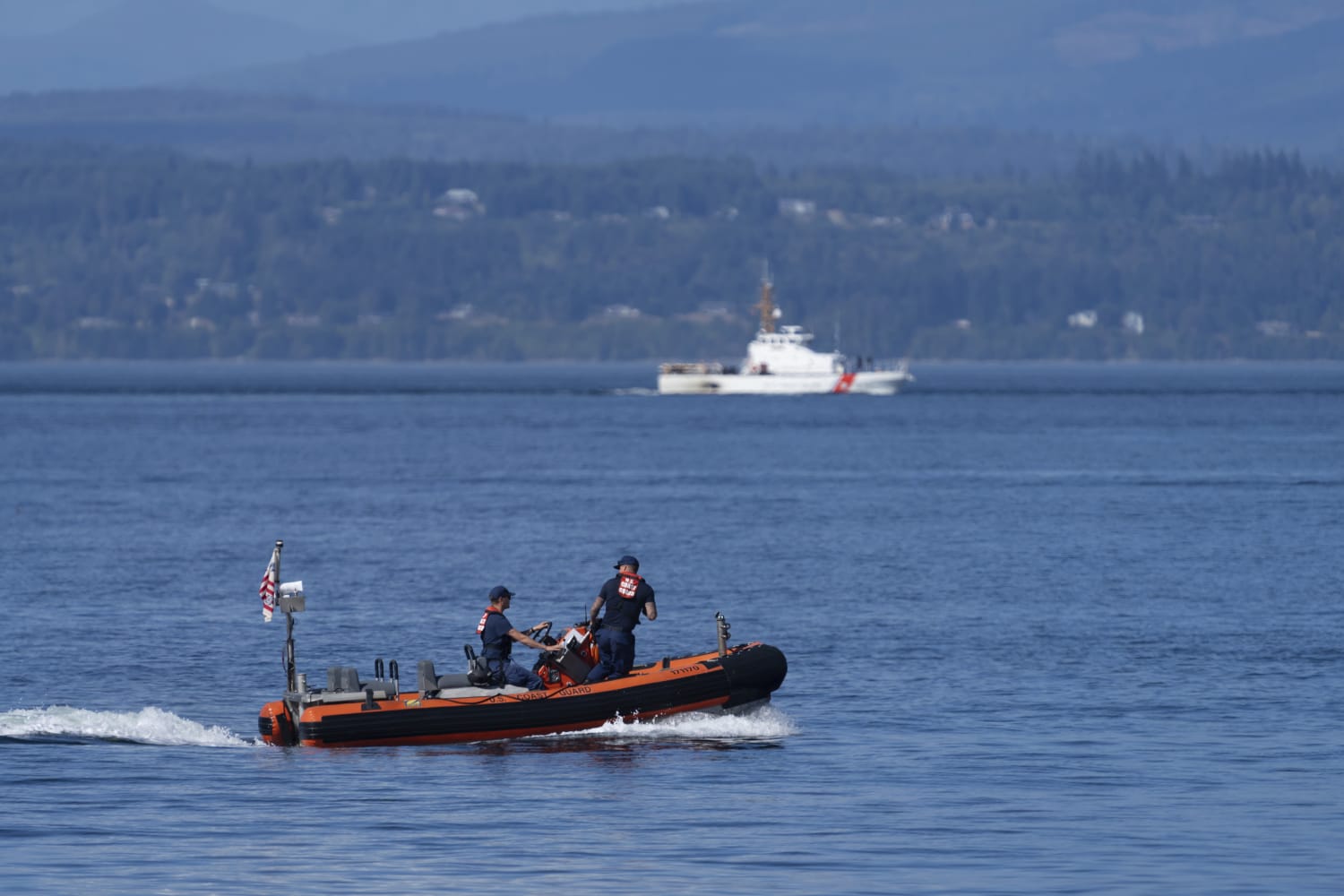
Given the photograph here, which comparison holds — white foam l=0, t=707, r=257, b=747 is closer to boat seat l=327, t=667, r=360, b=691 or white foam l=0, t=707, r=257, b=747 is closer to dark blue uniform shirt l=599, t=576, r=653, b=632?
boat seat l=327, t=667, r=360, b=691

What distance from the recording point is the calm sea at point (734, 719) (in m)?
25.6

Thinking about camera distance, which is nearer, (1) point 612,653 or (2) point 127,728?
(1) point 612,653

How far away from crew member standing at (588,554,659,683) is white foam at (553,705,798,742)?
80cm

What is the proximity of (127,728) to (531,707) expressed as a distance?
19.9ft

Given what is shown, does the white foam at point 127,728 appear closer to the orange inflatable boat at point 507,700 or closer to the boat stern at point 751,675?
the orange inflatable boat at point 507,700

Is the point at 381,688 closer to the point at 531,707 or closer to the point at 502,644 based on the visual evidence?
the point at 502,644

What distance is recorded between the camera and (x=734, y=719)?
3338cm

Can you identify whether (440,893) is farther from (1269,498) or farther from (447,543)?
(1269,498)

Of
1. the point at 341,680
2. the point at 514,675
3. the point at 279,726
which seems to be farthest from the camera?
the point at 514,675

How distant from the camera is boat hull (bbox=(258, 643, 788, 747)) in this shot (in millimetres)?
32125

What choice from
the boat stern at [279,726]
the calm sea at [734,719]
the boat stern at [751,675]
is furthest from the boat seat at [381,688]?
the boat stern at [751,675]

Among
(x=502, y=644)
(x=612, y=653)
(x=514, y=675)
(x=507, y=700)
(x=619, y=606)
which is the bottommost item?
(x=507, y=700)

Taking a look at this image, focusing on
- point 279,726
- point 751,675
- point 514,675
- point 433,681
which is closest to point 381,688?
point 433,681

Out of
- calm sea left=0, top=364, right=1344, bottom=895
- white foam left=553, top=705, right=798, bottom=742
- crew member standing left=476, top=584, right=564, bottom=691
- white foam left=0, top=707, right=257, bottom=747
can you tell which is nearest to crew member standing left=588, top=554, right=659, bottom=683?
crew member standing left=476, top=584, right=564, bottom=691
